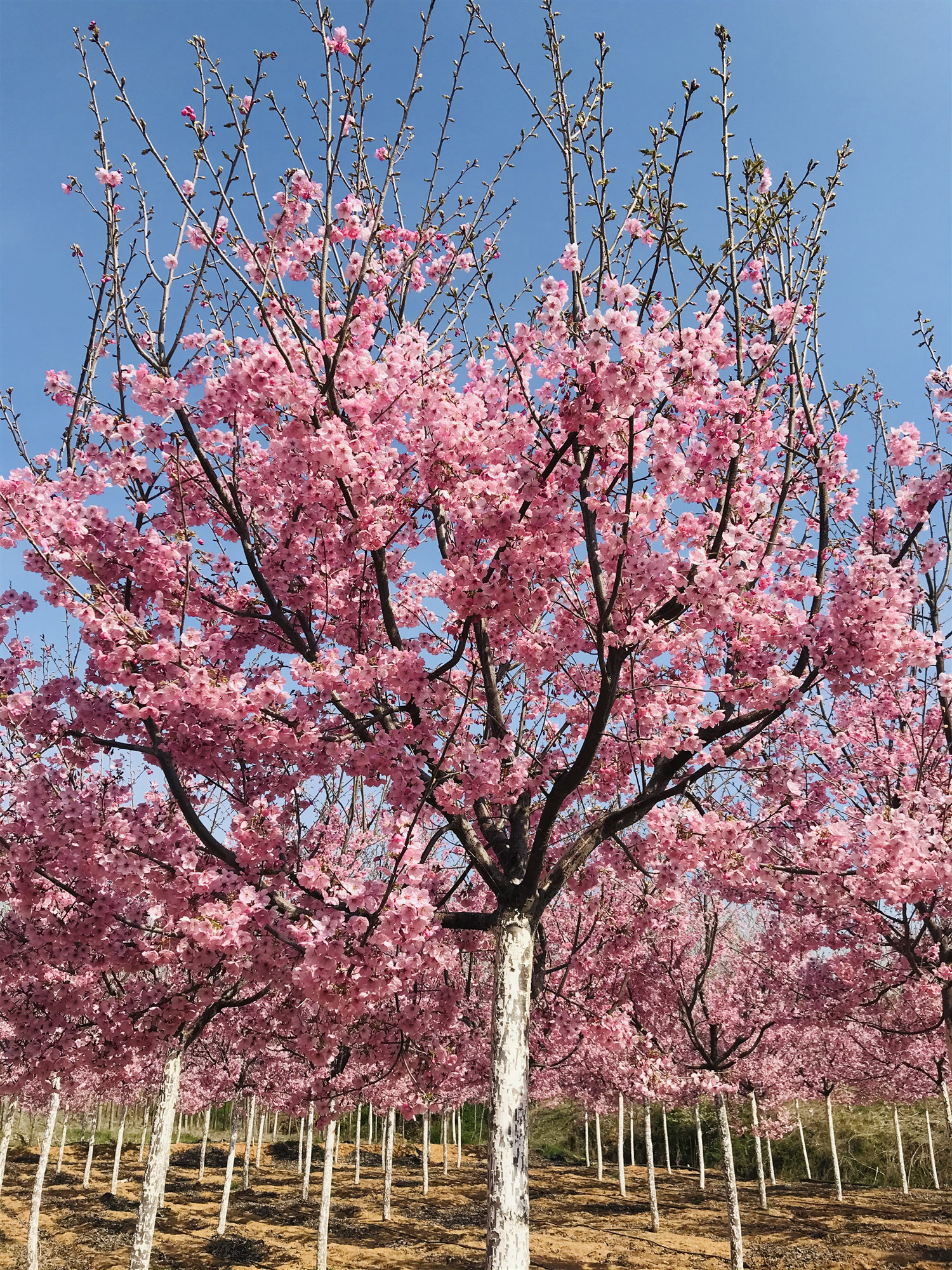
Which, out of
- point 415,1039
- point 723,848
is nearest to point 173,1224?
point 415,1039

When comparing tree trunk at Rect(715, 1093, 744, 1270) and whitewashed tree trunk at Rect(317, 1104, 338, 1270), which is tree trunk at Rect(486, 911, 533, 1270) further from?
tree trunk at Rect(715, 1093, 744, 1270)

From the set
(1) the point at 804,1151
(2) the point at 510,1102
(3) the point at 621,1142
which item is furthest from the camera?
(1) the point at 804,1151

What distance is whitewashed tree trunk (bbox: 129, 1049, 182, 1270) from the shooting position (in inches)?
337

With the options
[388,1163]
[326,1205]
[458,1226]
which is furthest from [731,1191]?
[388,1163]

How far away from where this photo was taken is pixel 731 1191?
12492 millimetres

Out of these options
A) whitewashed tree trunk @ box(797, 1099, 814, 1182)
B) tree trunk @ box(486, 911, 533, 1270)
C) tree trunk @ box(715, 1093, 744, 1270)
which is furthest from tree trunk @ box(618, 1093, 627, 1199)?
tree trunk @ box(486, 911, 533, 1270)

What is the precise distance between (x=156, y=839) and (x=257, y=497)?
2.87m

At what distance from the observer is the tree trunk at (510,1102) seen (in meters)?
4.81

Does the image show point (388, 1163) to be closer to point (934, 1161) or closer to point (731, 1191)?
point (731, 1191)

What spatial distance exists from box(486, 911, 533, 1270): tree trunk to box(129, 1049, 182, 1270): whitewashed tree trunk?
513cm

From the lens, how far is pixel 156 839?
5926 mm

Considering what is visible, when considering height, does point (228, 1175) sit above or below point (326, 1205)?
below

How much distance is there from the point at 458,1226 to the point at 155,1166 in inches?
490

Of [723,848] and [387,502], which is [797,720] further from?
[387,502]
